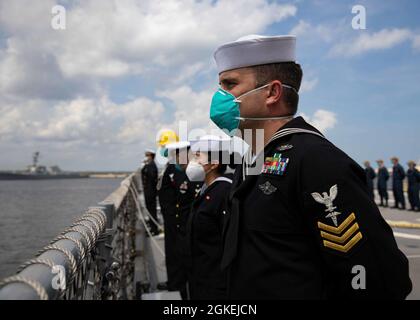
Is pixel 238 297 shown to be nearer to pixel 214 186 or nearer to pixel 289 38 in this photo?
pixel 289 38

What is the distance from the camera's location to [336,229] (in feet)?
4.29

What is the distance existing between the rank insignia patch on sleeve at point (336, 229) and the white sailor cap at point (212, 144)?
293 cm

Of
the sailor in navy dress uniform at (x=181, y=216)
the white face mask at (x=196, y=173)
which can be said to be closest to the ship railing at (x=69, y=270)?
the white face mask at (x=196, y=173)

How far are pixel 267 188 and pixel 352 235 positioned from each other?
0.37m

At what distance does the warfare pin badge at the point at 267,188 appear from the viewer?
1.50 metres

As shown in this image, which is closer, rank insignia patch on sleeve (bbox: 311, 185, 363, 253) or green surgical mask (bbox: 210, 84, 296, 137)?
rank insignia patch on sleeve (bbox: 311, 185, 363, 253)

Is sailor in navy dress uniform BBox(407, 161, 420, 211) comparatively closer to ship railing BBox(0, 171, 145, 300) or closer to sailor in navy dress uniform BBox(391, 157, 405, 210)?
sailor in navy dress uniform BBox(391, 157, 405, 210)

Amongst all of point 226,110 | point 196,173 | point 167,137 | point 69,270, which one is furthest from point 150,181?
point 69,270

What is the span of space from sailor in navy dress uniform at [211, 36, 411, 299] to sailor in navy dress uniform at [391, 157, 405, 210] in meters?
14.6

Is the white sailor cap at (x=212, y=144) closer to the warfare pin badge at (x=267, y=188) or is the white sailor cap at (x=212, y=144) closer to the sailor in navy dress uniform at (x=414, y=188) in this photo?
the warfare pin badge at (x=267, y=188)

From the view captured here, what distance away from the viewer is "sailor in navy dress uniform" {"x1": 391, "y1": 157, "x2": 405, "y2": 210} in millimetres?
14584

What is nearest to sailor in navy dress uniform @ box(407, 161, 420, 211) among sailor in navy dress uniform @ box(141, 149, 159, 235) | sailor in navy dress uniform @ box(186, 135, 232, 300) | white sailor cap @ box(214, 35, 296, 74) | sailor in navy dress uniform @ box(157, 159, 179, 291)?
sailor in navy dress uniform @ box(141, 149, 159, 235)
